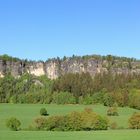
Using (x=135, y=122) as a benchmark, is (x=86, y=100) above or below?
above

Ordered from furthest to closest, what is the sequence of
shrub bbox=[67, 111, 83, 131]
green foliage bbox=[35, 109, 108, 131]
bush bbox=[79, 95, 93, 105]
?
bush bbox=[79, 95, 93, 105], shrub bbox=[67, 111, 83, 131], green foliage bbox=[35, 109, 108, 131]

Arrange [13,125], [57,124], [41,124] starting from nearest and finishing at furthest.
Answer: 1. [57,124]
2. [13,125]
3. [41,124]

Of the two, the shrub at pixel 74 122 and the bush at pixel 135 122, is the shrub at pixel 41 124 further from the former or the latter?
the bush at pixel 135 122

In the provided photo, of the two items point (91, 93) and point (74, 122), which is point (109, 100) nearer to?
point (91, 93)

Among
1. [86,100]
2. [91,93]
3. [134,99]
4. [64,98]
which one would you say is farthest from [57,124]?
[91,93]

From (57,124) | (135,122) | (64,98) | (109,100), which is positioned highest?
(64,98)

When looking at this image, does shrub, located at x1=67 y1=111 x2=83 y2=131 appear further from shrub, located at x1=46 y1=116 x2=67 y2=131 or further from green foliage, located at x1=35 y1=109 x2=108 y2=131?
shrub, located at x1=46 y1=116 x2=67 y2=131

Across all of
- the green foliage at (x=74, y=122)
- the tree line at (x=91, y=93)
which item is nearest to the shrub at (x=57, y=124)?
the green foliage at (x=74, y=122)

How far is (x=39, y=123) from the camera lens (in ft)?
267

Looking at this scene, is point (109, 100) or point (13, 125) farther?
point (109, 100)

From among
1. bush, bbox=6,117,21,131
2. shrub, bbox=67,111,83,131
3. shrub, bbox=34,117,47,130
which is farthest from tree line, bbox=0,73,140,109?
bush, bbox=6,117,21,131

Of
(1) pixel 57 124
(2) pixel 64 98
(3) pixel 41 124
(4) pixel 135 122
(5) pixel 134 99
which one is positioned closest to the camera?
(1) pixel 57 124

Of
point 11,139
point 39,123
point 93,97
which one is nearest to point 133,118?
point 39,123

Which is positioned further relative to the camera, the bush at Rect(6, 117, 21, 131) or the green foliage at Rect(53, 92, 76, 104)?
the green foliage at Rect(53, 92, 76, 104)
